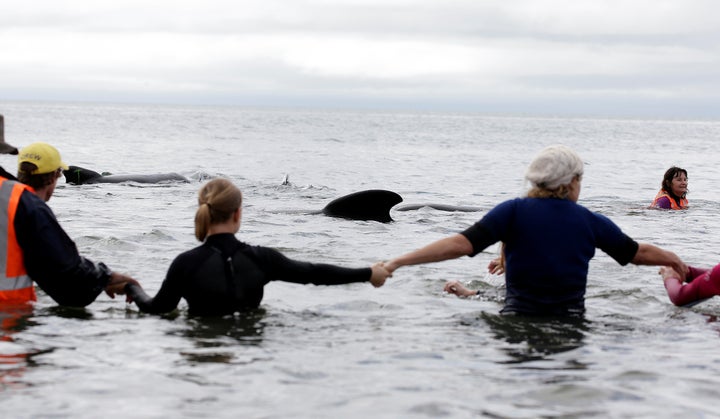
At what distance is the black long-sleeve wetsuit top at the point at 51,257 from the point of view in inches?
301

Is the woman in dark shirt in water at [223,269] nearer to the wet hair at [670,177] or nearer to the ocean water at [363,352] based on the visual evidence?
the ocean water at [363,352]

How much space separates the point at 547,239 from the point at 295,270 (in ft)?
6.61

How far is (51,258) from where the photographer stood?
775 cm

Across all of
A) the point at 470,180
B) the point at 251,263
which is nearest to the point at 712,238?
the point at 251,263

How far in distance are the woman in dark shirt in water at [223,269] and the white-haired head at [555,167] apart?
1694 millimetres

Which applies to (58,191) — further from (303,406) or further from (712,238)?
(303,406)

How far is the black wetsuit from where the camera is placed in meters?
7.59

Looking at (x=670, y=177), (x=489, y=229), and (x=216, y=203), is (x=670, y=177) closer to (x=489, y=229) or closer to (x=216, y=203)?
(x=489, y=229)

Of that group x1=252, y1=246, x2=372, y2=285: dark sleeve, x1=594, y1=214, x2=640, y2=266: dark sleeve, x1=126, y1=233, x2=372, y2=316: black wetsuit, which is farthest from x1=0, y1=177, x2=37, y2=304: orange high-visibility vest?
x1=594, y1=214, x2=640, y2=266: dark sleeve

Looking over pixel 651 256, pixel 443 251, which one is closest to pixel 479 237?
pixel 443 251

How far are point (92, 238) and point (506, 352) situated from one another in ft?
26.4

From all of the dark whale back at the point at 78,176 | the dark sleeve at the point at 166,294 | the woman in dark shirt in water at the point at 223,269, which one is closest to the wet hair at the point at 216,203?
the woman in dark shirt in water at the point at 223,269

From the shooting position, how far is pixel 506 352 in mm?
7098

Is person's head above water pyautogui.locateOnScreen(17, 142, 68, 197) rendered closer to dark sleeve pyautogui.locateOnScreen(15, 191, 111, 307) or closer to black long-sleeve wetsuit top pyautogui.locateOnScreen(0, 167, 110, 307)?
black long-sleeve wetsuit top pyautogui.locateOnScreen(0, 167, 110, 307)
